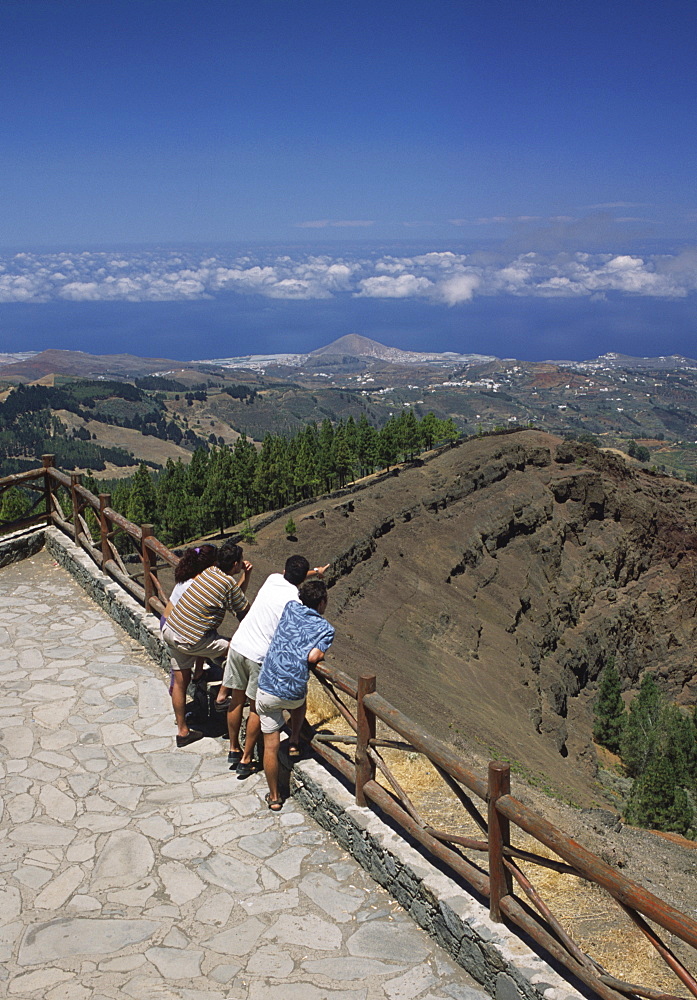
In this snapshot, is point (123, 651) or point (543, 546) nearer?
point (123, 651)

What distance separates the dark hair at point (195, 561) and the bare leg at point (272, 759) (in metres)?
1.92

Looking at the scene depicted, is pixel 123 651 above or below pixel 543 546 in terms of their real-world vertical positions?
above

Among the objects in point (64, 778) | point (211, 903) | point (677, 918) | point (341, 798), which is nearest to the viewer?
point (677, 918)

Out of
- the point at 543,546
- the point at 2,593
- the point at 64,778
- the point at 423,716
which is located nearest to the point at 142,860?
the point at 64,778

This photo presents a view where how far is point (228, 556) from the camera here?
7.57 meters

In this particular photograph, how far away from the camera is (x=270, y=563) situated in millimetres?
38312

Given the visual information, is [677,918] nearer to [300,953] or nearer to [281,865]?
[300,953]

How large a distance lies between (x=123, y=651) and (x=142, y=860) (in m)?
4.31

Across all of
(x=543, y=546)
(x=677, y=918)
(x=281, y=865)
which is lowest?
(x=543, y=546)

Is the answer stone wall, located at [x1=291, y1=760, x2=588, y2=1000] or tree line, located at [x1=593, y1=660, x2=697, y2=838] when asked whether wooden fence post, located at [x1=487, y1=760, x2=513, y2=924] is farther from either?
tree line, located at [x1=593, y1=660, x2=697, y2=838]

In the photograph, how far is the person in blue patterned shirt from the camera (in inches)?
253

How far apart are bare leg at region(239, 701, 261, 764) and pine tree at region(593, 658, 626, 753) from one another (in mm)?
34971

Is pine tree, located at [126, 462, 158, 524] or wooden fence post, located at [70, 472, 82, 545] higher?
wooden fence post, located at [70, 472, 82, 545]

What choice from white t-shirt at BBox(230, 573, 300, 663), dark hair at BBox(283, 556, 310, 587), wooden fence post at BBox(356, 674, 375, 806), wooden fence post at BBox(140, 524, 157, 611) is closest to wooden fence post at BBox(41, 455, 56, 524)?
wooden fence post at BBox(140, 524, 157, 611)
